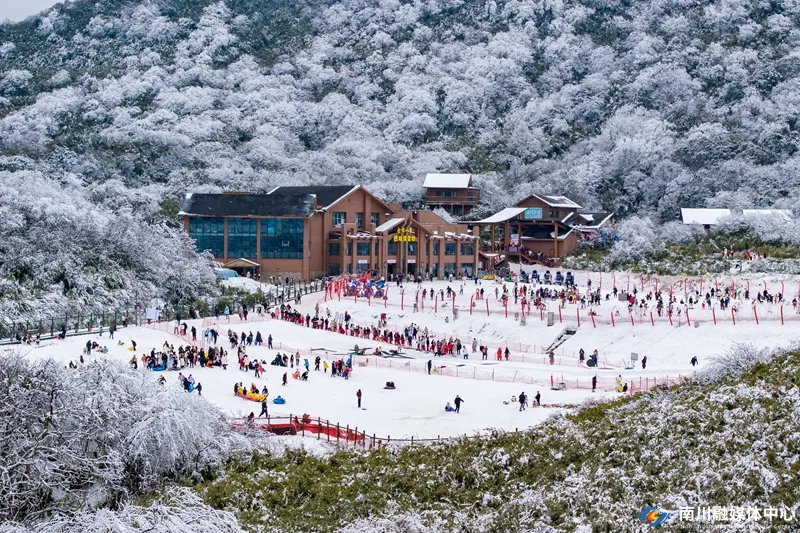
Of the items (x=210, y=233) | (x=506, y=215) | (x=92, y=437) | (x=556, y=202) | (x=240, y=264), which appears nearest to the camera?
(x=92, y=437)

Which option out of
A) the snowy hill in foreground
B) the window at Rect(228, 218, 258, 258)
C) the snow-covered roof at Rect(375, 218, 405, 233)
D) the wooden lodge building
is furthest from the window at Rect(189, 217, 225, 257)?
the snowy hill in foreground

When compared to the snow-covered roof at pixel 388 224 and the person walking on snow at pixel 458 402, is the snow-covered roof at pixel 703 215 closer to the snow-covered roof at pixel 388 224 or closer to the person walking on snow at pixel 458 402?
the snow-covered roof at pixel 388 224

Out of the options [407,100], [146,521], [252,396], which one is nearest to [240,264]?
[252,396]

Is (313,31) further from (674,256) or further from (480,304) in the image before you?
(480,304)

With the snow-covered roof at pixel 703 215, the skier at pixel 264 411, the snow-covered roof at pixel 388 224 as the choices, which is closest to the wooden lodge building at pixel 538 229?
the snow-covered roof at pixel 703 215

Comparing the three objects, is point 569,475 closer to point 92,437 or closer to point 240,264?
point 92,437

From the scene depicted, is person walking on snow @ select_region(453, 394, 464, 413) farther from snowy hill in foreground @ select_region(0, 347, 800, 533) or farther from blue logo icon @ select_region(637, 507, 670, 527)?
blue logo icon @ select_region(637, 507, 670, 527)

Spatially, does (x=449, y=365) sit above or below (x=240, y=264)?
below
